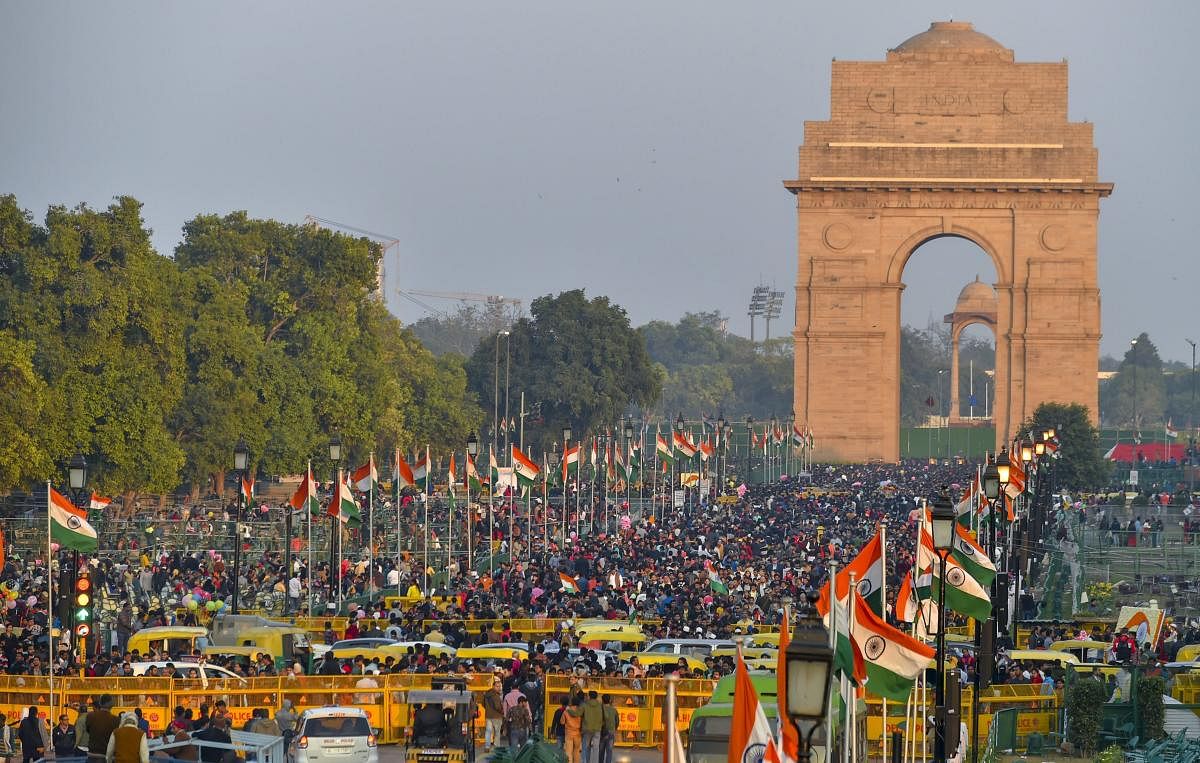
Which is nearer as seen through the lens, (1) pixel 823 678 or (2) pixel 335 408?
(1) pixel 823 678

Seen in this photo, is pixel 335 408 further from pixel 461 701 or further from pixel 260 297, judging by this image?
pixel 461 701

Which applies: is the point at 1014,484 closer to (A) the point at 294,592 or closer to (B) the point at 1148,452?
(A) the point at 294,592

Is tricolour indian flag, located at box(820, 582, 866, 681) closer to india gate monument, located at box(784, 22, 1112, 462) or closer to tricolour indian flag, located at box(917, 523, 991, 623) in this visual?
tricolour indian flag, located at box(917, 523, 991, 623)

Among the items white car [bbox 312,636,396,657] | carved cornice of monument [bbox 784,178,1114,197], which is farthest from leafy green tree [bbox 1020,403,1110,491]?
white car [bbox 312,636,396,657]

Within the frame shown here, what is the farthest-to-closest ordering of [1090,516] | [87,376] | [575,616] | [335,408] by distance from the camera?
[335,408] → [1090,516] → [87,376] → [575,616]

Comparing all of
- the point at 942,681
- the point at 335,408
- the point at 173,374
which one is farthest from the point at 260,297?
the point at 942,681
